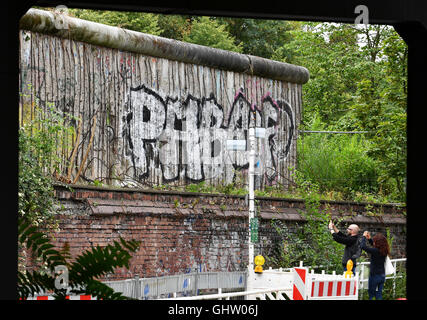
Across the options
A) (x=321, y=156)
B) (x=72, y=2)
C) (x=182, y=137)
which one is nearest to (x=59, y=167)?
(x=182, y=137)

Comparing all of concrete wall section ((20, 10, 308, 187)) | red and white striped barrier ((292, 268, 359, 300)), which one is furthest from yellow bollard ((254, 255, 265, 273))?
concrete wall section ((20, 10, 308, 187))

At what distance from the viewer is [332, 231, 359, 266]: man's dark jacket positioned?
526 inches

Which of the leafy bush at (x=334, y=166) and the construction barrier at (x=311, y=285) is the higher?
the leafy bush at (x=334, y=166)

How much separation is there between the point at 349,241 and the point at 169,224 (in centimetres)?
377

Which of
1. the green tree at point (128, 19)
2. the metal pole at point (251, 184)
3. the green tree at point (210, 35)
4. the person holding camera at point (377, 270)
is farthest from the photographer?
the green tree at point (128, 19)

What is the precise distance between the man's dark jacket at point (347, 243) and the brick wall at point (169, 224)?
2.73 feet

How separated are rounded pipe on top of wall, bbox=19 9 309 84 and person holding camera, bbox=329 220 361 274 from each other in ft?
10.8

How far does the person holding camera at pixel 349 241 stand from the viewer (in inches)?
525

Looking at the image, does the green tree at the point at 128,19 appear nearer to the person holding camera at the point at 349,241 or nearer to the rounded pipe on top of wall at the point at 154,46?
the rounded pipe on top of wall at the point at 154,46

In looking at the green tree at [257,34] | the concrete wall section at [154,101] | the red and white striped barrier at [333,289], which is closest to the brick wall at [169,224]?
the concrete wall section at [154,101]

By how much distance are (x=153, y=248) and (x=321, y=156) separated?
536 centimetres

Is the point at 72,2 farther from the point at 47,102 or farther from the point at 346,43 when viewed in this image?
the point at 346,43

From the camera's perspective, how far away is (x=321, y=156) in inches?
628

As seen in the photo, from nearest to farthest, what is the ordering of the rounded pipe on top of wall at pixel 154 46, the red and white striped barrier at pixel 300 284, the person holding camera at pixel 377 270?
1. the red and white striped barrier at pixel 300 284
2. the rounded pipe on top of wall at pixel 154 46
3. the person holding camera at pixel 377 270
